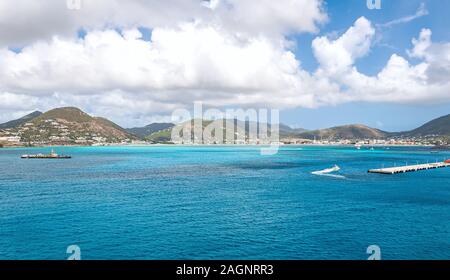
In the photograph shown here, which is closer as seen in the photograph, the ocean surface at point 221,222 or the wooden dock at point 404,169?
the ocean surface at point 221,222

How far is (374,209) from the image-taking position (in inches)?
2197

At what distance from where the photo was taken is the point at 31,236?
39.5 m

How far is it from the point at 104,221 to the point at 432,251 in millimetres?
42724

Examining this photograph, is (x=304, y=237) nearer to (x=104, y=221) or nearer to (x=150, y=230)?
(x=150, y=230)

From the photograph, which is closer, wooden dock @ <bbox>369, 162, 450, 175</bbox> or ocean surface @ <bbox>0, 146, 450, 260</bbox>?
ocean surface @ <bbox>0, 146, 450, 260</bbox>

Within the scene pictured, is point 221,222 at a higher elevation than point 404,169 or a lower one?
lower

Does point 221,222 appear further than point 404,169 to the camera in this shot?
No
